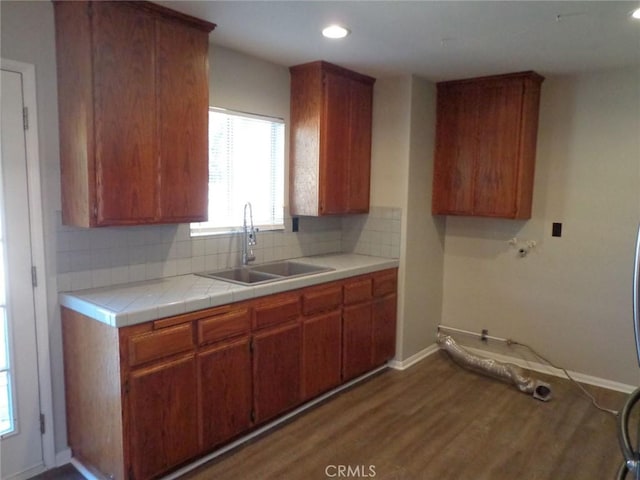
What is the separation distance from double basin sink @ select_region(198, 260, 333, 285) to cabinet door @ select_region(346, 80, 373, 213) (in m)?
0.66

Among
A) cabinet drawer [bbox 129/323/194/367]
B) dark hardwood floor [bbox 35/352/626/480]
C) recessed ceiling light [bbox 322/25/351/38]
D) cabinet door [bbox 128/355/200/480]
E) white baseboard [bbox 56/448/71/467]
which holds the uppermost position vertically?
recessed ceiling light [bbox 322/25/351/38]

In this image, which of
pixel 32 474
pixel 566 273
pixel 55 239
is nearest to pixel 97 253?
pixel 55 239

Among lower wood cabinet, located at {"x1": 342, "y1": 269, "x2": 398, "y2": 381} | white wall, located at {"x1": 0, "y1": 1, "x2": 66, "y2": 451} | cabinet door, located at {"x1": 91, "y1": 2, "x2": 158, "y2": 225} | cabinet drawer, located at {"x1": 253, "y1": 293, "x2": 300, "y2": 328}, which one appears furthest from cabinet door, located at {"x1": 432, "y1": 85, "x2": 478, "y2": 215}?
white wall, located at {"x1": 0, "y1": 1, "x2": 66, "y2": 451}

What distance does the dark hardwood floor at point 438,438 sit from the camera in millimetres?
2471

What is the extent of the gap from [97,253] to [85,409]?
826 millimetres

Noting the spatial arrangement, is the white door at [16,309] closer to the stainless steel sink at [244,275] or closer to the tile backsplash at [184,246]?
the tile backsplash at [184,246]

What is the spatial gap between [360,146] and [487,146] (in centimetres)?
105

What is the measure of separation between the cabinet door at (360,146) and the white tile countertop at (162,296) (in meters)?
0.92

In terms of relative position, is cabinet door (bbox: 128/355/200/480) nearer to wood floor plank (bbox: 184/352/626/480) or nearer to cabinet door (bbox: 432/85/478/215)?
wood floor plank (bbox: 184/352/626/480)

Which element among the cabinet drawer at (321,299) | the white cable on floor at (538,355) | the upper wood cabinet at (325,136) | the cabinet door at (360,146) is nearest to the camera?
the cabinet drawer at (321,299)

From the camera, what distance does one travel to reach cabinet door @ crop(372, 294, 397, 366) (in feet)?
12.0

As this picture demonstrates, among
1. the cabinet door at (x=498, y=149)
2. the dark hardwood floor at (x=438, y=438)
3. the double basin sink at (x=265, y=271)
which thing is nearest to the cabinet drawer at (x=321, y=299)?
the double basin sink at (x=265, y=271)

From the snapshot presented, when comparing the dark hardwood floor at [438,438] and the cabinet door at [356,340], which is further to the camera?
the cabinet door at [356,340]

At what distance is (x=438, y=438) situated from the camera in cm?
280
